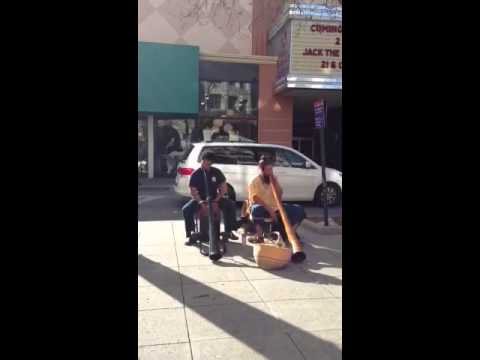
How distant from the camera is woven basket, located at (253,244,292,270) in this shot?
498cm

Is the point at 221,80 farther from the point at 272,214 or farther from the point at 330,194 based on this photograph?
the point at 272,214

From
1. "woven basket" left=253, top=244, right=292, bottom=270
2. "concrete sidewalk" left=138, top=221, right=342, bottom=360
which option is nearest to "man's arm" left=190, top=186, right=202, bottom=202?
"concrete sidewalk" left=138, top=221, right=342, bottom=360

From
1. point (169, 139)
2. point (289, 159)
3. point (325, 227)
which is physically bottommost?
point (325, 227)

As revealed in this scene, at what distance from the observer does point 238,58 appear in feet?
52.9

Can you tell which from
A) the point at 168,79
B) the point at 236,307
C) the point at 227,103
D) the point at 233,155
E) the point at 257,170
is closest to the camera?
the point at 236,307

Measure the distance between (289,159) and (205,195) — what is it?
13.8 feet

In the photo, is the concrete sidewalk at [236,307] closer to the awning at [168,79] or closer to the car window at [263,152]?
the car window at [263,152]

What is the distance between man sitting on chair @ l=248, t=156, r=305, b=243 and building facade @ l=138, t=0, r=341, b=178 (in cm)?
935

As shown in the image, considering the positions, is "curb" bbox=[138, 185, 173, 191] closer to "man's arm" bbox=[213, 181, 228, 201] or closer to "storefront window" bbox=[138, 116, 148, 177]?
"storefront window" bbox=[138, 116, 148, 177]

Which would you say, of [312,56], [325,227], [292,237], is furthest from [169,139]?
[292,237]

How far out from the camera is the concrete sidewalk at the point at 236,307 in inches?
123
